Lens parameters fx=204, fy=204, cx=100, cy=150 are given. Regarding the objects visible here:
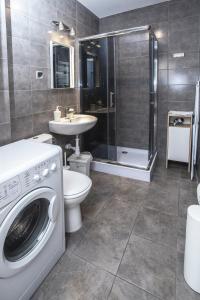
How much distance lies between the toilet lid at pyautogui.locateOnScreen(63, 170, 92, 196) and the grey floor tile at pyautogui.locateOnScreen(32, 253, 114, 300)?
0.52 meters

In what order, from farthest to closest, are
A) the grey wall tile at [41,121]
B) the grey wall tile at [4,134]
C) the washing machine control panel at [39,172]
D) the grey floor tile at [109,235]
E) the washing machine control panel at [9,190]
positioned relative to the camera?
the grey wall tile at [41,121], the grey wall tile at [4,134], the grey floor tile at [109,235], the washing machine control panel at [39,172], the washing machine control panel at [9,190]

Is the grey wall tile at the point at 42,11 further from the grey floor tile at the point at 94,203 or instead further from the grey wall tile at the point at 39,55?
the grey floor tile at the point at 94,203

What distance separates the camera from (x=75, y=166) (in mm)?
2826

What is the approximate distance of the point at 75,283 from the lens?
4.52 ft

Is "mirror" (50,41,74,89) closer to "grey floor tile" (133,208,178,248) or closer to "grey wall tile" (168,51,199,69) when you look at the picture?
"grey wall tile" (168,51,199,69)

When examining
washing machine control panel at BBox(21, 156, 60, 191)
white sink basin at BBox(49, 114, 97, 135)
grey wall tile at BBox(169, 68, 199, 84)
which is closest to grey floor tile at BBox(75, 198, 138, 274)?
washing machine control panel at BBox(21, 156, 60, 191)

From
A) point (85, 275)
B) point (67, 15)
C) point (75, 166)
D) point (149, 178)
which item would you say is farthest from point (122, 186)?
point (67, 15)

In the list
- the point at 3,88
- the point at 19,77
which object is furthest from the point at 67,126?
the point at 3,88

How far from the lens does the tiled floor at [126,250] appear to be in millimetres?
1329

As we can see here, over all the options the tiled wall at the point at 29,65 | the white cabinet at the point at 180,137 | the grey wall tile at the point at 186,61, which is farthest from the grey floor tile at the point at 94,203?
the grey wall tile at the point at 186,61

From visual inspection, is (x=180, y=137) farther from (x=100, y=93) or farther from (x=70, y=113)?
(x=70, y=113)

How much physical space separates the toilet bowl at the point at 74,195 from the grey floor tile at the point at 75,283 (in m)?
0.35

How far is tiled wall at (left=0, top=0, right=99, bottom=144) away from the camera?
1936 mm

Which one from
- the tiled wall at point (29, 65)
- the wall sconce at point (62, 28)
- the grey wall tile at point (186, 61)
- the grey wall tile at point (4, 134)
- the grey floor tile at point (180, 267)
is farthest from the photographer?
the grey wall tile at point (186, 61)
